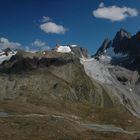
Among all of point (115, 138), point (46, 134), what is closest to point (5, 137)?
point (46, 134)

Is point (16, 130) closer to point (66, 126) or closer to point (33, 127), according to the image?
point (33, 127)

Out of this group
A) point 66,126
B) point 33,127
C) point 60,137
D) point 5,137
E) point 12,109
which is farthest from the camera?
point 12,109

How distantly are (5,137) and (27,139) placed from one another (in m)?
5.38

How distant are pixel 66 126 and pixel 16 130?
25754 mm

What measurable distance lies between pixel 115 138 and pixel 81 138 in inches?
809

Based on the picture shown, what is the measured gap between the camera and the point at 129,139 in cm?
12631

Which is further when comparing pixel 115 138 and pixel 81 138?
pixel 115 138

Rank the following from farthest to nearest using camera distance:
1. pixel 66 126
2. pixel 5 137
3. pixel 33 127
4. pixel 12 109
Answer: pixel 12 109
pixel 66 126
pixel 33 127
pixel 5 137

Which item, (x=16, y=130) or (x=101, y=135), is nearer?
(x=16, y=130)

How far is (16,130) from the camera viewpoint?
103 metres

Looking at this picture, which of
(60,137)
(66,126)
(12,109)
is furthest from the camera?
(12,109)

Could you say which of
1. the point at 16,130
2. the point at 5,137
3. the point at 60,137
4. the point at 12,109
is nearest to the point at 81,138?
the point at 60,137

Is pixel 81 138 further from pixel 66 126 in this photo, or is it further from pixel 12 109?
pixel 12 109

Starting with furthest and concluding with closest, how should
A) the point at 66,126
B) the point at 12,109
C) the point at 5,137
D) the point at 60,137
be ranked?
the point at 12,109 → the point at 66,126 → the point at 60,137 → the point at 5,137
